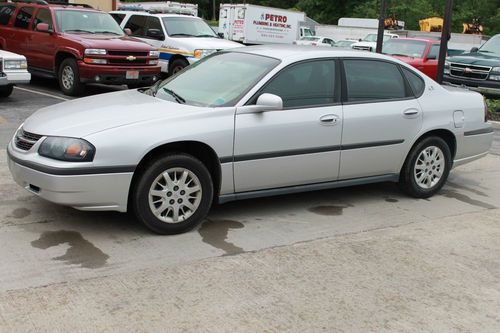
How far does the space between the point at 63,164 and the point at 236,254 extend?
1438mm

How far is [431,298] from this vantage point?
12.7 feet

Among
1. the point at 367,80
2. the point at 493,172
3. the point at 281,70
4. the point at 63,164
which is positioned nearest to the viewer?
the point at 63,164

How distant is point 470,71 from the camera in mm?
13820

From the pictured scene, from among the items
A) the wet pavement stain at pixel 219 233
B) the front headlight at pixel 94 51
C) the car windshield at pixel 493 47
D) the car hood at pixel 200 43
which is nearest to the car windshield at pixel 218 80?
the wet pavement stain at pixel 219 233

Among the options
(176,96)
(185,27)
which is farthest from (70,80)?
(176,96)

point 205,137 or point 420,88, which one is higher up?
point 420,88

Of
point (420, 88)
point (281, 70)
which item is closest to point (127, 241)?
point (281, 70)

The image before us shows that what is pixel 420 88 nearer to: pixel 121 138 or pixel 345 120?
pixel 345 120

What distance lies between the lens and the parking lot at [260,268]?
3.50 meters

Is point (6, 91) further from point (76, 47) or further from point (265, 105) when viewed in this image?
point (265, 105)

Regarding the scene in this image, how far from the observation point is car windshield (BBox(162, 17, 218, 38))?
14.4m

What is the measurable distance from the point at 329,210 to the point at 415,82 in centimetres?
165

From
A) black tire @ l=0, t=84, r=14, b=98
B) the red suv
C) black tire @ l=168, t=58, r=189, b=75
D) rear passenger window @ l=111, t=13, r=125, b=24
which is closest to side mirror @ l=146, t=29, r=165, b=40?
black tire @ l=168, t=58, r=189, b=75

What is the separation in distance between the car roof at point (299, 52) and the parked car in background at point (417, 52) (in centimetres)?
1041
